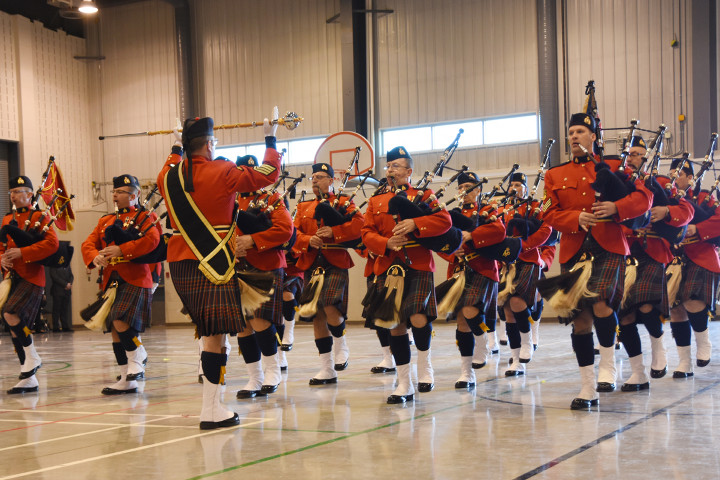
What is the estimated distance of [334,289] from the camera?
21.8ft

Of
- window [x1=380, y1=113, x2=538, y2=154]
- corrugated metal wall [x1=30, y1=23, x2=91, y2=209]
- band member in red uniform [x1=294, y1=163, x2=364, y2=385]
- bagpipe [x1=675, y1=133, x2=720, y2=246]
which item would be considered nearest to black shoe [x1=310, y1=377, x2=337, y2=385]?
band member in red uniform [x1=294, y1=163, x2=364, y2=385]

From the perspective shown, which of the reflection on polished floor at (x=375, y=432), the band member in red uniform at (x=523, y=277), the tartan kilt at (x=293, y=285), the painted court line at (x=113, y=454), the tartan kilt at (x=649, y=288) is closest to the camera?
the reflection on polished floor at (x=375, y=432)

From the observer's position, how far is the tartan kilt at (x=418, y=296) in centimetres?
532

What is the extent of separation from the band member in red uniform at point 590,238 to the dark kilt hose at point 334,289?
6.90 feet

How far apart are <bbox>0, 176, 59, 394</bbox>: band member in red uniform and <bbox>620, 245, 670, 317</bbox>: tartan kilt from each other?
4560mm

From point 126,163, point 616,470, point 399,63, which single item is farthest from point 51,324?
point 616,470

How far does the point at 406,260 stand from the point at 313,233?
189 cm

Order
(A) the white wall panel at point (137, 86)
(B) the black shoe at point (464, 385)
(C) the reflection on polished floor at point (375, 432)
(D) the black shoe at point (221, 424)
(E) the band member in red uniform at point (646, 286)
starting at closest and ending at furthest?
1. (C) the reflection on polished floor at point (375, 432)
2. (D) the black shoe at point (221, 424)
3. (E) the band member in red uniform at point (646, 286)
4. (B) the black shoe at point (464, 385)
5. (A) the white wall panel at point (137, 86)

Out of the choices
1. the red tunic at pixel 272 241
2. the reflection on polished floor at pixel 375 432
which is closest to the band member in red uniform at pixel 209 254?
the reflection on polished floor at pixel 375 432

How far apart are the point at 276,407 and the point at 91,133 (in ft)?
50.5

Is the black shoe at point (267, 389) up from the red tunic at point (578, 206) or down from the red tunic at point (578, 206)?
down

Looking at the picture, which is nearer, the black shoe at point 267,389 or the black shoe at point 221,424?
the black shoe at point 221,424

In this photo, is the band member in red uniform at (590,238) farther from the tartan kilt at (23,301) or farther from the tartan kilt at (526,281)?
the tartan kilt at (23,301)

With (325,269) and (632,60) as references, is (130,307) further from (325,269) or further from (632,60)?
(632,60)
